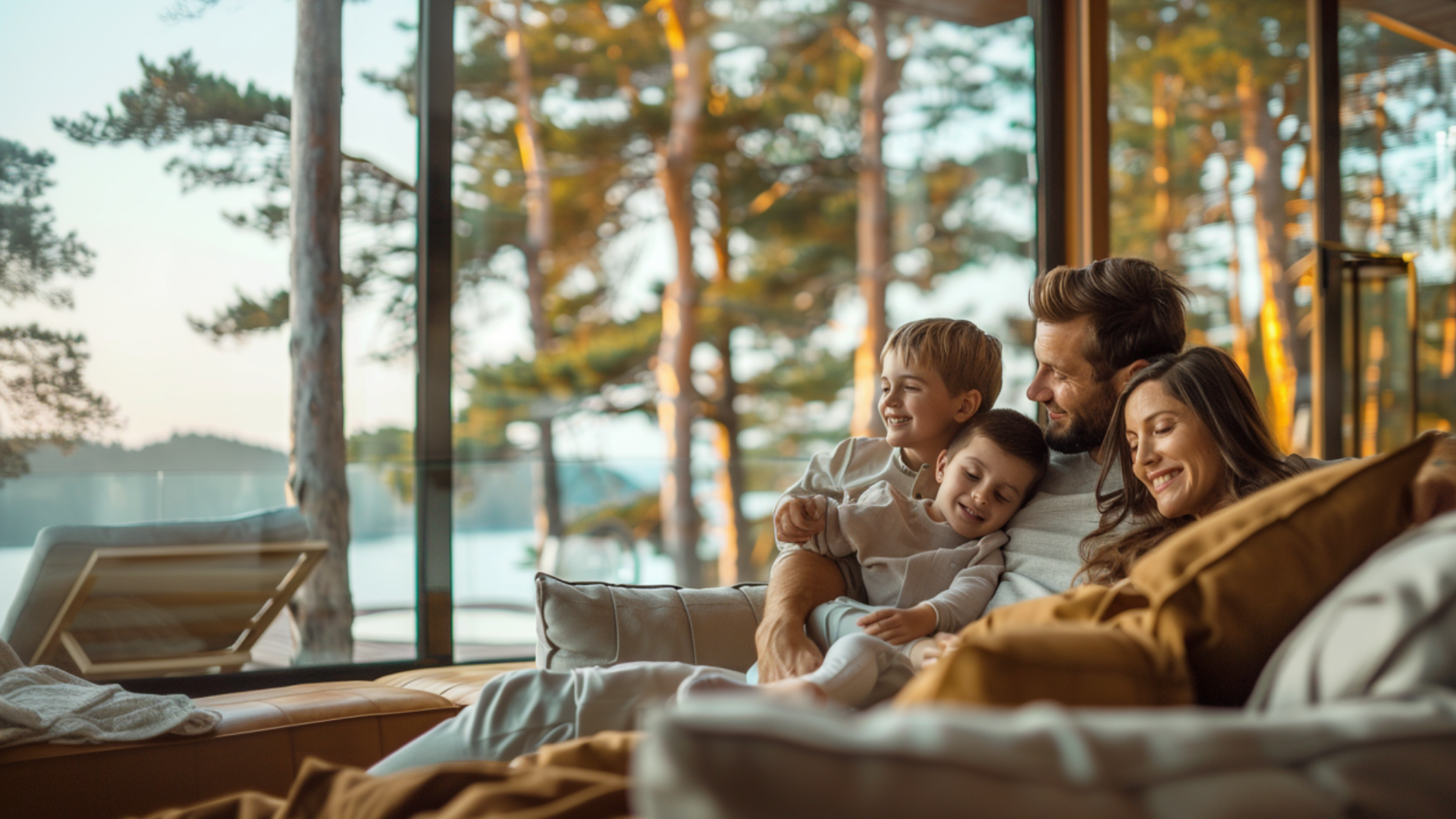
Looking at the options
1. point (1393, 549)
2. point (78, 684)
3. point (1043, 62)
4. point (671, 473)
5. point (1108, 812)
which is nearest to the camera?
point (1108, 812)

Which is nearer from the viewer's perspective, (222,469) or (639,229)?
(222,469)

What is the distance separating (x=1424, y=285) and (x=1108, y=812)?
472 cm

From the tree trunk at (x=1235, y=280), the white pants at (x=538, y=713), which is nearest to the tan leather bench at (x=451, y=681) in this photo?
the white pants at (x=538, y=713)

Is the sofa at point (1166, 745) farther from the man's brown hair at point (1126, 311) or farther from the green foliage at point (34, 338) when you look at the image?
the green foliage at point (34, 338)

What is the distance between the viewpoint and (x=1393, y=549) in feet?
A: 2.59

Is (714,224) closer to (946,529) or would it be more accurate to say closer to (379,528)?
(379,528)

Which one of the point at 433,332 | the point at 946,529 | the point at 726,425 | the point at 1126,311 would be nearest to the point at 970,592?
the point at 946,529

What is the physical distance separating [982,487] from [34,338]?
2731mm

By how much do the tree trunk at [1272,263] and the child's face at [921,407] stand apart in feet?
10.7

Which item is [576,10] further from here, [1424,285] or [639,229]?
[1424,285]

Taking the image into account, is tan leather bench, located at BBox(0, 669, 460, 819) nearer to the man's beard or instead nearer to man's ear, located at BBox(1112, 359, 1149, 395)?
the man's beard

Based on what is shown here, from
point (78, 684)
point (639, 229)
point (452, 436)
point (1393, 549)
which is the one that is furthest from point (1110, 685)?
point (639, 229)

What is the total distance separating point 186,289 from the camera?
3244 millimetres

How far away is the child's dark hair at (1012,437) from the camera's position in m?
1.84
